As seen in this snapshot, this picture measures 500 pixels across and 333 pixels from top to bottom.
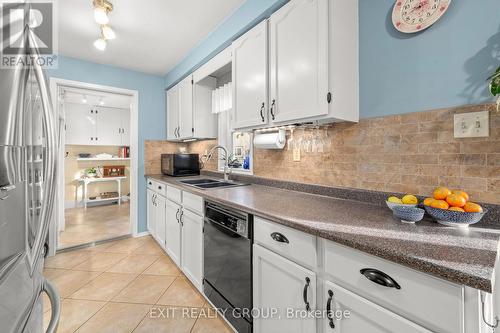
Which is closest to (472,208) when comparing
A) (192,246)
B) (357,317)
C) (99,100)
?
(357,317)

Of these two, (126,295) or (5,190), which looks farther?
(126,295)

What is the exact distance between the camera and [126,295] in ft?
6.35

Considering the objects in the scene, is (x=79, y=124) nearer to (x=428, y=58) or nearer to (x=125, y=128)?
(x=125, y=128)

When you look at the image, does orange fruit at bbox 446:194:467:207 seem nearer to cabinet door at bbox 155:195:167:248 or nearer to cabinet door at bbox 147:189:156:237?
cabinet door at bbox 155:195:167:248

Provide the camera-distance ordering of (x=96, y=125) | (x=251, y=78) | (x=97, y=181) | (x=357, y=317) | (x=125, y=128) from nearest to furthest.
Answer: (x=357, y=317)
(x=251, y=78)
(x=96, y=125)
(x=97, y=181)
(x=125, y=128)

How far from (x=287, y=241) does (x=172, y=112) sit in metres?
2.84

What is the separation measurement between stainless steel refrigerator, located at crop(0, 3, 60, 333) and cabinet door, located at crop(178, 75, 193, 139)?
7.04 feet

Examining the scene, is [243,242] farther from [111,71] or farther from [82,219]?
[82,219]

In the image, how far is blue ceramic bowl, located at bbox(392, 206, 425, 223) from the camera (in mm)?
959

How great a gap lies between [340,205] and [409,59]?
85cm

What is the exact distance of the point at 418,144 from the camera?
116 centimetres

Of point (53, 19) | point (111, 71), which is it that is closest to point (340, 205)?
point (53, 19)

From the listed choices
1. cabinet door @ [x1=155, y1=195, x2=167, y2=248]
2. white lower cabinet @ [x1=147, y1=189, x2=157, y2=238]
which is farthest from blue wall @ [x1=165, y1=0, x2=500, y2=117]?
white lower cabinet @ [x1=147, y1=189, x2=157, y2=238]

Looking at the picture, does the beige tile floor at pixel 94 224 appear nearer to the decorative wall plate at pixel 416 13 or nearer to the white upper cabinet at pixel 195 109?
the white upper cabinet at pixel 195 109
